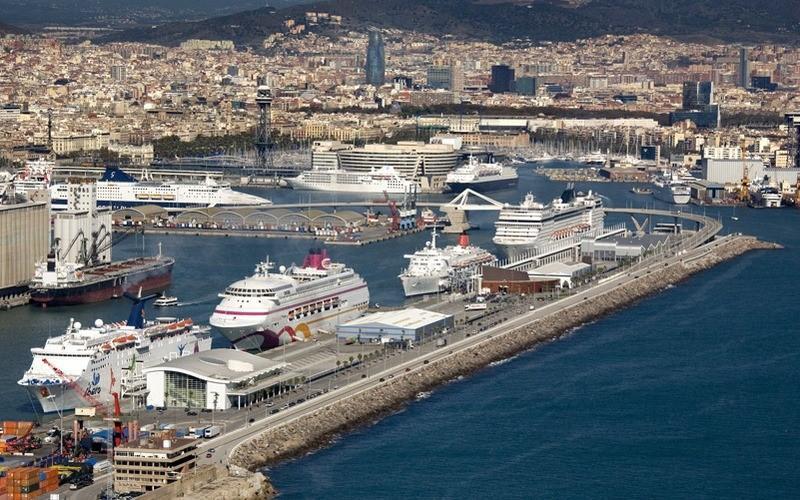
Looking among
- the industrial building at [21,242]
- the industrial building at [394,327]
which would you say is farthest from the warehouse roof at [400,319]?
the industrial building at [21,242]

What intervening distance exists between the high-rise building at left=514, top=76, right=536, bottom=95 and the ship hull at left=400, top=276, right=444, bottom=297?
64257 mm

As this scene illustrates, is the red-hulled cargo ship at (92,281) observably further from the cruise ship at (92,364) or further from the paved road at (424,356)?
the cruise ship at (92,364)

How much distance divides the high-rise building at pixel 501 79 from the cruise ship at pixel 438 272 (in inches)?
2559

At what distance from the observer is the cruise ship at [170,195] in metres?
42.4

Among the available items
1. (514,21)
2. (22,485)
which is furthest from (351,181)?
(514,21)

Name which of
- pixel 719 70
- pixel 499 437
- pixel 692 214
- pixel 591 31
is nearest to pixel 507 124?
pixel 692 214

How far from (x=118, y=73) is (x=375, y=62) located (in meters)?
12.1

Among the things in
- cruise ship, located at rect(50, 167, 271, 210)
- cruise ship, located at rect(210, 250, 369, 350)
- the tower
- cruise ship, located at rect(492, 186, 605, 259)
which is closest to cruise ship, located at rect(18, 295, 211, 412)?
cruise ship, located at rect(210, 250, 369, 350)

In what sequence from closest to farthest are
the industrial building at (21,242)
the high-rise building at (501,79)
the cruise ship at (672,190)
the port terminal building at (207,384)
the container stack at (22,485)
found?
the container stack at (22,485), the port terminal building at (207,384), the industrial building at (21,242), the cruise ship at (672,190), the high-rise building at (501,79)

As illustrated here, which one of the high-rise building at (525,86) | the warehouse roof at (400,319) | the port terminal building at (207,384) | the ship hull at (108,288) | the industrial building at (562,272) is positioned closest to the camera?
the port terminal building at (207,384)

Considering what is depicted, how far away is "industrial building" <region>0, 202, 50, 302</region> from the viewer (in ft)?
91.4

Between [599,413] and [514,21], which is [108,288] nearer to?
[599,413]

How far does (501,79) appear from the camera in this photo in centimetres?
9394

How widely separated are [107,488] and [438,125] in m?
50.8
